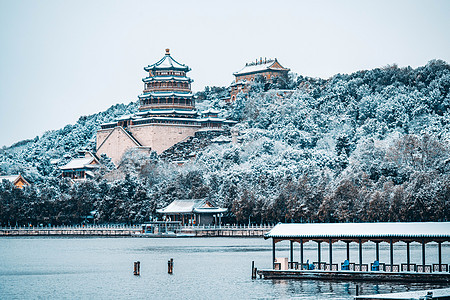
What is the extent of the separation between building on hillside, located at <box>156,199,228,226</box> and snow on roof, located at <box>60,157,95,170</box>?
32.7 metres

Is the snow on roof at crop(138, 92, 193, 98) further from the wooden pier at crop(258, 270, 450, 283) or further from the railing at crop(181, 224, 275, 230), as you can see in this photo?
the wooden pier at crop(258, 270, 450, 283)

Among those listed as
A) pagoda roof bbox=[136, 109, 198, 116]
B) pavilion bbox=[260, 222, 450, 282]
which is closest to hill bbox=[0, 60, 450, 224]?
pagoda roof bbox=[136, 109, 198, 116]

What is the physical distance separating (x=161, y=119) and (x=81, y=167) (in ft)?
46.4

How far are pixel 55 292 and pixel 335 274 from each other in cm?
1598

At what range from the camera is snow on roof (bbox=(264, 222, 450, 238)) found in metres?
51.7

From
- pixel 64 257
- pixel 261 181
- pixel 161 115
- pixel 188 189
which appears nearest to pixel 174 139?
pixel 161 115

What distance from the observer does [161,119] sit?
14938 centimetres

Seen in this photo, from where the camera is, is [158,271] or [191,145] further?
[191,145]

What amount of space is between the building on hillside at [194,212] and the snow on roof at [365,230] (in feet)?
196

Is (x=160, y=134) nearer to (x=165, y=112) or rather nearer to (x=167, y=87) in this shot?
(x=165, y=112)

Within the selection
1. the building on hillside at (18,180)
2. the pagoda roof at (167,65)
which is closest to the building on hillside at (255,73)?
the pagoda roof at (167,65)

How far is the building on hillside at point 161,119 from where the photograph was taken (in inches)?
5856

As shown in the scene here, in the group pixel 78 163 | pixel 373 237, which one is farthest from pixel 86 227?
pixel 373 237

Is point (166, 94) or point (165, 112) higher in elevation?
point (166, 94)
